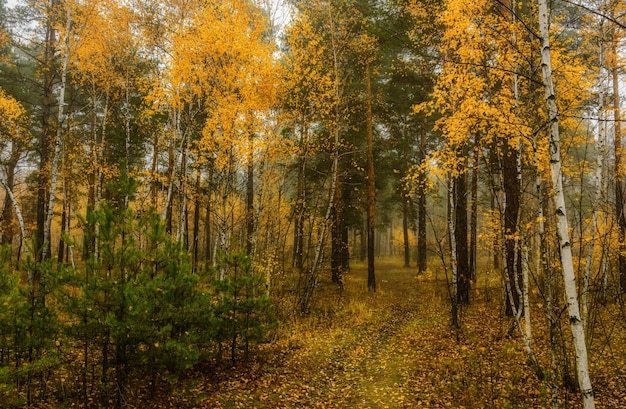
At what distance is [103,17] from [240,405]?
13.9 metres

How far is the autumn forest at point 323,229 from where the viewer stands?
5.02 m

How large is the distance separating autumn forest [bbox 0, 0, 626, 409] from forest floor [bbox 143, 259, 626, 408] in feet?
0.19

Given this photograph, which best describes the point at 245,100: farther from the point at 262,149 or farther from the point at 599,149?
the point at 599,149

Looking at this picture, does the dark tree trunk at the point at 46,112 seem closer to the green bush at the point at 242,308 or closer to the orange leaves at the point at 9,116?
the orange leaves at the point at 9,116

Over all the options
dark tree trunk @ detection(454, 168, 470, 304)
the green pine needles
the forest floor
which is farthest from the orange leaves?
dark tree trunk @ detection(454, 168, 470, 304)

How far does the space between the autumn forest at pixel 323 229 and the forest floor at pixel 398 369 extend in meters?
0.06

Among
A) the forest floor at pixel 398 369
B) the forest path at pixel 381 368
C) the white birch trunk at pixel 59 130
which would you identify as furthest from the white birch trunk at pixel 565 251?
the white birch trunk at pixel 59 130

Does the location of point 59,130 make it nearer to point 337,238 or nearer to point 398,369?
point 398,369

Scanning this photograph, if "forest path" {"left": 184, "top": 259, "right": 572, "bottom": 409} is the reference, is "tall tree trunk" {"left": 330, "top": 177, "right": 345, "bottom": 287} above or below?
above

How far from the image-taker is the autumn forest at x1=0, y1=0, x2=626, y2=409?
5.02m

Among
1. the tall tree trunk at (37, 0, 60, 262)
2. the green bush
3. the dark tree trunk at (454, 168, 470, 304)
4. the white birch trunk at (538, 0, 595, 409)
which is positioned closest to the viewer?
the white birch trunk at (538, 0, 595, 409)

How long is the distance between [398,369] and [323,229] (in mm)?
4797

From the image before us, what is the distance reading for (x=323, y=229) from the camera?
11.0m

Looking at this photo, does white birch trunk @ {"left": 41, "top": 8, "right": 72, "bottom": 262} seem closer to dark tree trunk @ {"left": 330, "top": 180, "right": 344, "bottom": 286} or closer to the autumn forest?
the autumn forest
